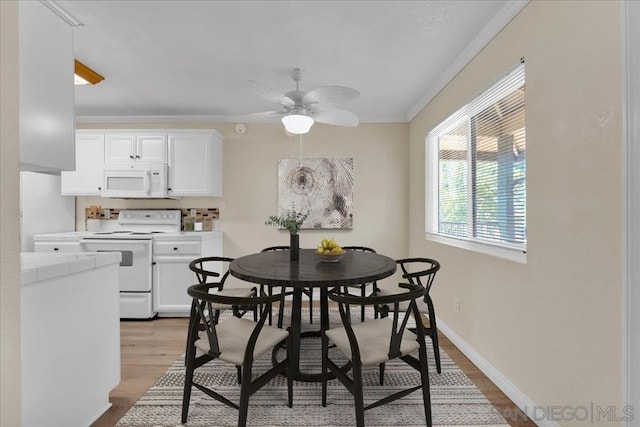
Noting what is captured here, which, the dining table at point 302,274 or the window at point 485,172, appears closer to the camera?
the dining table at point 302,274

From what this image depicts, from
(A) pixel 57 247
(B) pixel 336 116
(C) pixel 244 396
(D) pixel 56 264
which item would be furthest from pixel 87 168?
(C) pixel 244 396

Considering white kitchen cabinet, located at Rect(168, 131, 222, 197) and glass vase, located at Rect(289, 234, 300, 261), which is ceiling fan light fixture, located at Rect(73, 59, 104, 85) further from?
glass vase, located at Rect(289, 234, 300, 261)

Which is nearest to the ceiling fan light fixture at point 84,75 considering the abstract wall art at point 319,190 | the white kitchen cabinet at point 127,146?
the white kitchen cabinet at point 127,146

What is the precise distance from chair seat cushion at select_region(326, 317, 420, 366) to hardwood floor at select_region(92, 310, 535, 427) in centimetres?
75

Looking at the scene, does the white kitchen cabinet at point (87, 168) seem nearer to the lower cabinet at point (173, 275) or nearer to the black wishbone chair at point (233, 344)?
the lower cabinet at point (173, 275)

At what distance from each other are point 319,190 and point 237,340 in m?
2.85

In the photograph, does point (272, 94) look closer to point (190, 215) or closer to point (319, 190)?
point (319, 190)

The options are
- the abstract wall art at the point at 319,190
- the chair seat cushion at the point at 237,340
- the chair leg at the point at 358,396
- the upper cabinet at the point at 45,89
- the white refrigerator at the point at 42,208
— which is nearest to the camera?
the upper cabinet at the point at 45,89

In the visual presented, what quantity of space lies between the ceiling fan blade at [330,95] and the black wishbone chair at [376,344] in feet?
4.46

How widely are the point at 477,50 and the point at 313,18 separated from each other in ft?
4.16

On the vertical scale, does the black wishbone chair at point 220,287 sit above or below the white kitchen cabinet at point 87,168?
below

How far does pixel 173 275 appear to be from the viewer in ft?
12.5

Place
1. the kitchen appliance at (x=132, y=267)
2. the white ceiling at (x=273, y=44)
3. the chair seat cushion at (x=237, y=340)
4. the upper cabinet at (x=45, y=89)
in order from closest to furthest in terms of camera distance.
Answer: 1. the upper cabinet at (x=45, y=89)
2. the chair seat cushion at (x=237, y=340)
3. the white ceiling at (x=273, y=44)
4. the kitchen appliance at (x=132, y=267)

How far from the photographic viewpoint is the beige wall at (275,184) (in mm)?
4523
